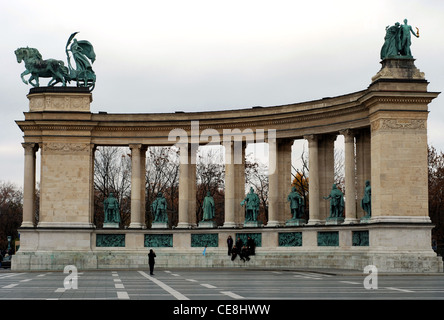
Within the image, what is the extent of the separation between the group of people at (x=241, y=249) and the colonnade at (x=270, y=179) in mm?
1818

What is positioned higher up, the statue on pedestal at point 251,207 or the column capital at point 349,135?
the column capital at point 349,135

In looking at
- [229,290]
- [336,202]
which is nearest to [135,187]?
[336,202]

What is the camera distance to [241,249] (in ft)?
197

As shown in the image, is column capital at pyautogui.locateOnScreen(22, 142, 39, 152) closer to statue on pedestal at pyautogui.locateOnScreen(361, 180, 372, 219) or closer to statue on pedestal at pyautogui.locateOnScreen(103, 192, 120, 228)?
statue on pedestal at pyautogui.locateOnScreen(103, 192, 120, 228)

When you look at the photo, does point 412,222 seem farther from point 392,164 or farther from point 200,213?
point 200,213

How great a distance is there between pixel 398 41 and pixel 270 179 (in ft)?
49.0

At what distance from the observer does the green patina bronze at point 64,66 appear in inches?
2500

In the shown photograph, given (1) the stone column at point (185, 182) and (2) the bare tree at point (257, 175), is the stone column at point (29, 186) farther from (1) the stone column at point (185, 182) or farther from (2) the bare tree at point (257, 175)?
(2) the bare tree at point (257, 175)

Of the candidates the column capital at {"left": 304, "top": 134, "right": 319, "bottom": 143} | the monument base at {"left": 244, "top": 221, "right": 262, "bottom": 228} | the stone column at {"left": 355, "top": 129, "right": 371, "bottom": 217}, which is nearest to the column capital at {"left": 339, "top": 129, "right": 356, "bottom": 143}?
the stone column at {"left": 355, "top": 129, "right": 371, "bottom": 217}

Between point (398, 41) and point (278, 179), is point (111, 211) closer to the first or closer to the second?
point (278, 179)

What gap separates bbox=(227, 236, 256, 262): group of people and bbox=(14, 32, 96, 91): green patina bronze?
17042mm

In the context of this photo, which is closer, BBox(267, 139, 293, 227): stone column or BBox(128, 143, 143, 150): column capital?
BBox(267, 139, 293, 227): stone column

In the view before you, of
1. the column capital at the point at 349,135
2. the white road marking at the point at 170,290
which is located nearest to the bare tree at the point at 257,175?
the column capital at the point at 349,135

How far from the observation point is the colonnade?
189 ft
